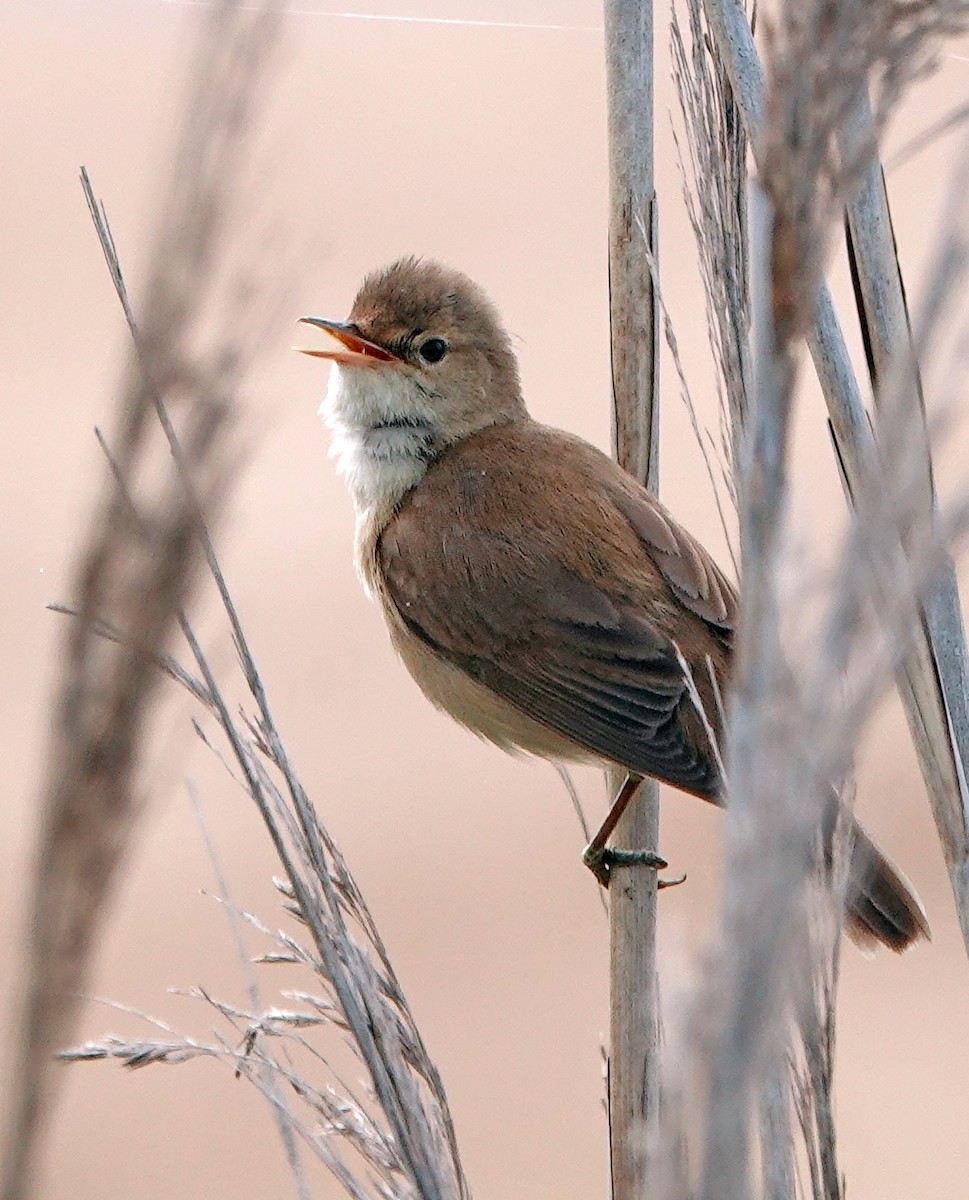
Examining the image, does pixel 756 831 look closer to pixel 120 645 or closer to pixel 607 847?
pixel 120 645

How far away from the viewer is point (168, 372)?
1.88 ft

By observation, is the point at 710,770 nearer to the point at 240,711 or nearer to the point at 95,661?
the point at 240,711

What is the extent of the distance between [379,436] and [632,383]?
918mm

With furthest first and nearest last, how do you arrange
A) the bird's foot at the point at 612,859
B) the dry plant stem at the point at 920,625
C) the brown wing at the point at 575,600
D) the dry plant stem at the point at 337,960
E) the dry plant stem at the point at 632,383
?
1. the brown wing at the point at 575,600
2. the bird's foot at the point at 612,859
3. the dry plant stem at the point at 632,383
4. the dry plant stem at the point at 920,625
5. the dry plant stem at the point at 337,960

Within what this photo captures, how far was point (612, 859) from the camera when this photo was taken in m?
2.08

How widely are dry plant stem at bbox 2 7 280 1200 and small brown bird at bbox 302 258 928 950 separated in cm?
178

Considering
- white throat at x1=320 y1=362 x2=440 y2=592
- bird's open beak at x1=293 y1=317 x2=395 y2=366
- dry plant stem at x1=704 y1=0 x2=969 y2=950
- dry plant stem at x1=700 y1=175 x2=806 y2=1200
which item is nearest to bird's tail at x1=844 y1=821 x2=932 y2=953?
dry plant stem at x1=704 y1=0 x2=969 y2=950

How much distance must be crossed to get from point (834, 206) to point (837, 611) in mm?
196

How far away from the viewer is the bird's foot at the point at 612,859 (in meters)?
2.04

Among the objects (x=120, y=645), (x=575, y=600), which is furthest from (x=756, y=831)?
(x=575, y=600)

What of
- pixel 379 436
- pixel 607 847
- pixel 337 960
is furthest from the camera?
pixel 379 436

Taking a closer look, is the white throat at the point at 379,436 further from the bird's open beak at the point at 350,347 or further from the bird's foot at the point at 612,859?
the bird's foot at the point at 612,859

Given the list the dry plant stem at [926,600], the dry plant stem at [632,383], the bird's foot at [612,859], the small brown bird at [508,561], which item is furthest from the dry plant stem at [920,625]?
the small brown bird at [508,561]

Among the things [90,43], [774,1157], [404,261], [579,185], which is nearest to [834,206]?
[774,1157]
